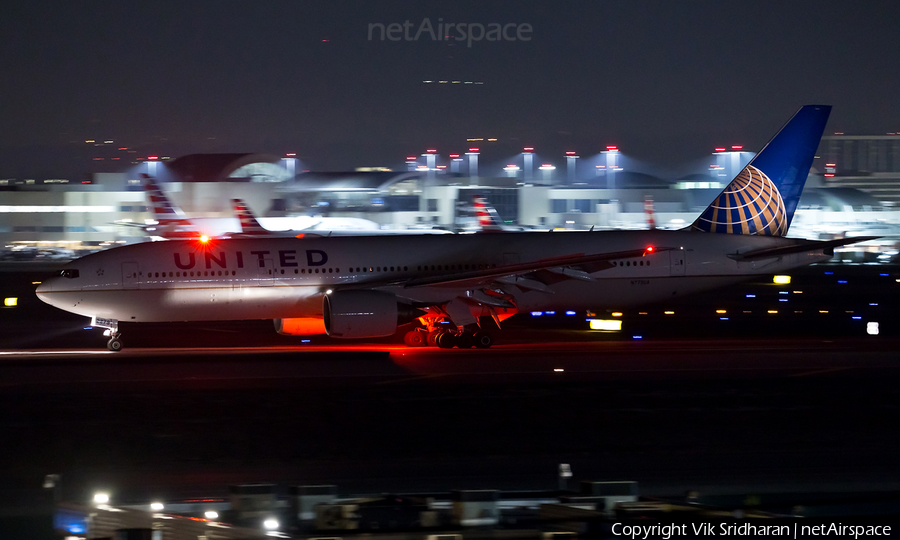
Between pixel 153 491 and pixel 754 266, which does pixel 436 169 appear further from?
pixel 153 491

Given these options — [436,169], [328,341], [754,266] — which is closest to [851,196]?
[436,169]

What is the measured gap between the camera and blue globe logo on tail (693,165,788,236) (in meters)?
24.6

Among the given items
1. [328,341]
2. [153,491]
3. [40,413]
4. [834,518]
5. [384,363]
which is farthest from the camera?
[328,341]

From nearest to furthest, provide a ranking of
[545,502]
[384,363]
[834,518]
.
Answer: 1. [834,518]
2. [545,502]
3. [384,363]

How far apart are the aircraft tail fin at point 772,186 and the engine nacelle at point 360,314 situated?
35.2ft

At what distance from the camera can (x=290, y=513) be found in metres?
6.32

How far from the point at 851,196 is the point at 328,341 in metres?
87.4

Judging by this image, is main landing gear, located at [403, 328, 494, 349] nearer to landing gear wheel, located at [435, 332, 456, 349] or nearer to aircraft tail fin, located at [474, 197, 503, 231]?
landing gear wheel, located at [435, 332, 456, 349]

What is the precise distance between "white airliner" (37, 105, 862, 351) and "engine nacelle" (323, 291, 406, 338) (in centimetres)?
3

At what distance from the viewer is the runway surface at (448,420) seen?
9430 mm

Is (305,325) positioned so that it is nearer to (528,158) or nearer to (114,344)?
(114,344)

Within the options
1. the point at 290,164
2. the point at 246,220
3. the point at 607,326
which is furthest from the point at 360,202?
the point at 607,326

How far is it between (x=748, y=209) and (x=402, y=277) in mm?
10774

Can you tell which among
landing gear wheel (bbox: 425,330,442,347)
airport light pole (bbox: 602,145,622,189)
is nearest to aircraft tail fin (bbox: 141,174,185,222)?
landing gear wheel (bbox: 425,330,442,347)
